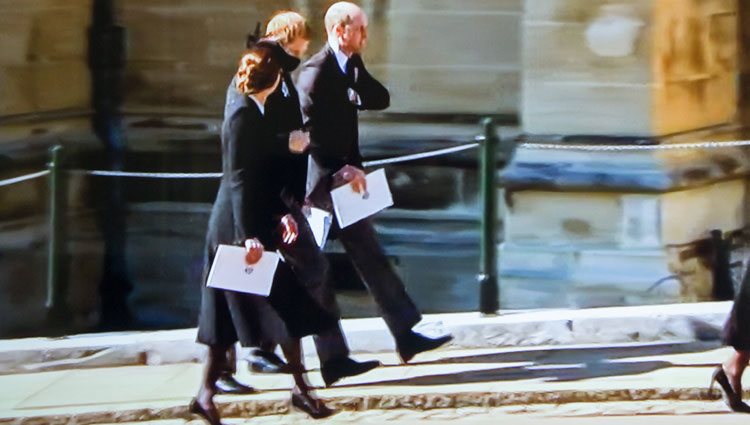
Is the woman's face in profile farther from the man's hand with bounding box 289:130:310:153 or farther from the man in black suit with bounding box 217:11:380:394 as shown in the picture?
the man's hand with bounding box 289:130:310:153

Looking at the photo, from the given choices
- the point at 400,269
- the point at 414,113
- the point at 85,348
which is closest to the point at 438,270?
the point at 400,269

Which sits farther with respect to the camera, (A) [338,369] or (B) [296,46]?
(A) [338,369]

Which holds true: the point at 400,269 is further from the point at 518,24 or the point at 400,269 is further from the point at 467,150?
the point at 518,24

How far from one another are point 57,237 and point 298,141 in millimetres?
1734

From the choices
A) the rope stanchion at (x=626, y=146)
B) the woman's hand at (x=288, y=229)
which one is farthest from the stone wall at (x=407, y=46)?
the woman's hand at (x=288, y=229)

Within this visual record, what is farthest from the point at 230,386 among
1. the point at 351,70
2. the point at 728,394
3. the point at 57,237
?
the point at 728,394

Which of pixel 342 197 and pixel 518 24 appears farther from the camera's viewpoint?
pixel 518 24

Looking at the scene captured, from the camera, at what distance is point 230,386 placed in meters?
8.87

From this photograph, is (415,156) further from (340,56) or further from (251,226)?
(251,226)

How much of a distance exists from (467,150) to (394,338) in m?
1.64

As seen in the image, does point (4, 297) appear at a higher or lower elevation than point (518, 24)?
lower

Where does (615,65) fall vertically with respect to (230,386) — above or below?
above

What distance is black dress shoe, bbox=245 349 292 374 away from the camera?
904 cm

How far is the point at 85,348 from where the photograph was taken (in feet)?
30.9
